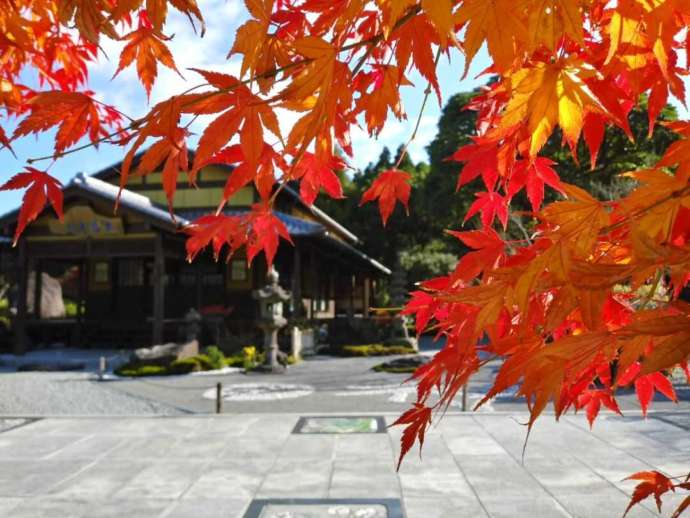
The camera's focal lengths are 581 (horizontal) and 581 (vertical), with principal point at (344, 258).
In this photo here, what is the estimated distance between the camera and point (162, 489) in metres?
4.94

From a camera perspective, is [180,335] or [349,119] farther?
[180,335]

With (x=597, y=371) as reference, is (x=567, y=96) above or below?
above

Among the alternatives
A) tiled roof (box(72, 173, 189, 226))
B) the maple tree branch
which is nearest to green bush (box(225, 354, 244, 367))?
tiled roof (box(72, 173, 189, 226))

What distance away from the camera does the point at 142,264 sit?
2145 cm

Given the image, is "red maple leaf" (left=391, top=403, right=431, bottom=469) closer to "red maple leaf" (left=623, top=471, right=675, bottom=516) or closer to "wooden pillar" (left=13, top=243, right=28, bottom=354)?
"red maple leaf" (left=623, top=471, right=675, bottom=516)

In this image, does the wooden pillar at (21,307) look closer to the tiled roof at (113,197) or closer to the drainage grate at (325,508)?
the tiled roof at (113,197)

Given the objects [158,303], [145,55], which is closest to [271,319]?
[158,303]

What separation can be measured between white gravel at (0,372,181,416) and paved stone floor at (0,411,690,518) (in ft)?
6.04

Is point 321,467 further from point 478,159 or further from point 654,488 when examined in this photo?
point 478,159

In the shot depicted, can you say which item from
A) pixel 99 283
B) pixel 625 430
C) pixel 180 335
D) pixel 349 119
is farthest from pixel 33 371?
pixel 349 119

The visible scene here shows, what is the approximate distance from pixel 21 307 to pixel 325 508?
53.4 ft

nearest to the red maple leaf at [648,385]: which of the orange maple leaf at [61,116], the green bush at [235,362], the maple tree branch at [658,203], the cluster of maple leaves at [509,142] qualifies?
the cluster of maple leaves at [509,142]

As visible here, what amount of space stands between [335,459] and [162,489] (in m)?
1.70

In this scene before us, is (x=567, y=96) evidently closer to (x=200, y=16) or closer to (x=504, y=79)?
(x=504, y=79)
